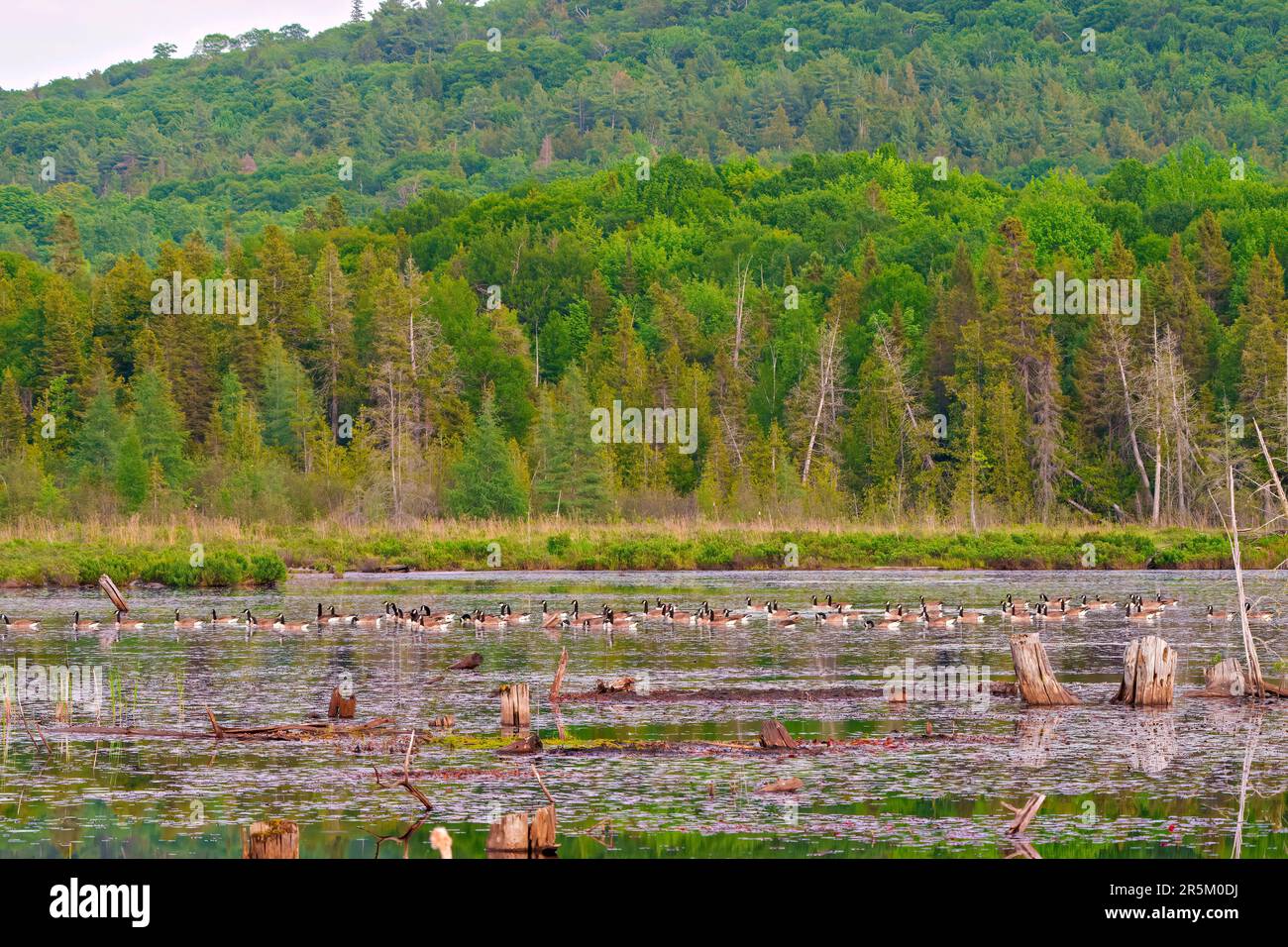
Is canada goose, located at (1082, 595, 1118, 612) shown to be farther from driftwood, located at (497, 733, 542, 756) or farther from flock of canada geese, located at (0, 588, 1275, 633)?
driftwood, located at (497, 733, 542, 756)

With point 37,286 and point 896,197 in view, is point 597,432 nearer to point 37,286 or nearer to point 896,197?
point 37,286

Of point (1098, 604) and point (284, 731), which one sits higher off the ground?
point (284, 731)

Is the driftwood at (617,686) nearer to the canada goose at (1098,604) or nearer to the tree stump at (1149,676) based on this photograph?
the tree stump at (1149,676)

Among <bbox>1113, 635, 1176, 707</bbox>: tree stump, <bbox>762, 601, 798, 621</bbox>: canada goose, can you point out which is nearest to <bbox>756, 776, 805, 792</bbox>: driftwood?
<bbox>1113, 635, 1176, 707</bbox>: tree stump

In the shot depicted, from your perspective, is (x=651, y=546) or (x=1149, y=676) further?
(x=651, y=546)

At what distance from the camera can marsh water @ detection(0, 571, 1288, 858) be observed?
19.5 meters

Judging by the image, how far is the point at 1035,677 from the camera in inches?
1120

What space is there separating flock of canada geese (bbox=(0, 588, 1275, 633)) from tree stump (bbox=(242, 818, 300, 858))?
85.5ft

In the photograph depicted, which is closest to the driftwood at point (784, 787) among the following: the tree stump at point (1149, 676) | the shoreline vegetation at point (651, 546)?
the tree stump at point (1149, 676)

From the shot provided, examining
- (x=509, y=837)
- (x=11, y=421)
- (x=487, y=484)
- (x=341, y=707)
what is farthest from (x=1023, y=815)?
(x=11, y=421)

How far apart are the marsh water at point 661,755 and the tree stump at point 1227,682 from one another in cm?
46

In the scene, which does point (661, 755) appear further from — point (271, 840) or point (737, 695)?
point (271, 840)

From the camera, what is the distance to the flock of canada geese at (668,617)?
4216cm

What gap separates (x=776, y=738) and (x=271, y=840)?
9.94 metres
